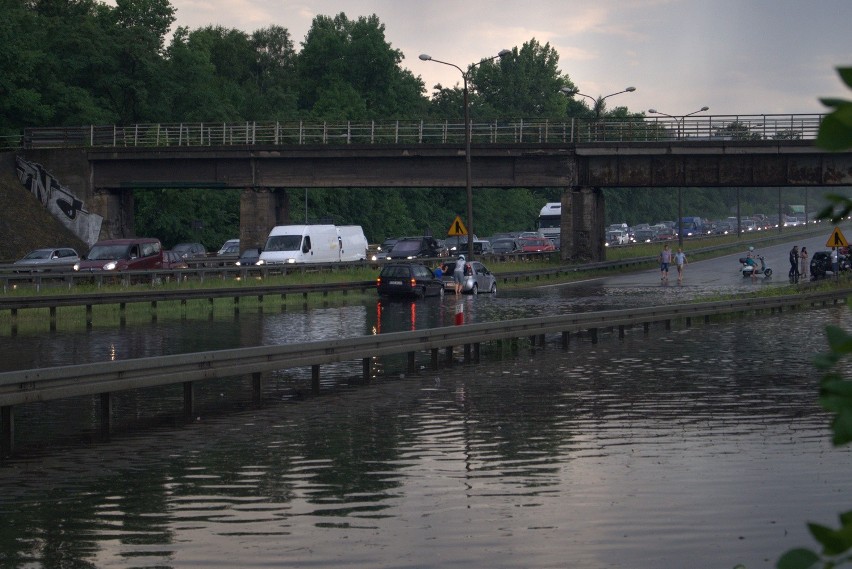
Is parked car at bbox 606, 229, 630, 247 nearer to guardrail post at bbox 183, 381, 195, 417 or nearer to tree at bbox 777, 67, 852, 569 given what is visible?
guardrail post at bbox 183, 381, 195, 417

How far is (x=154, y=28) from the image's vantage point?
322ft

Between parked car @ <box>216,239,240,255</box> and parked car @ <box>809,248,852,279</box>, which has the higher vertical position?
parked car @ <box>216,239,240,255</box>

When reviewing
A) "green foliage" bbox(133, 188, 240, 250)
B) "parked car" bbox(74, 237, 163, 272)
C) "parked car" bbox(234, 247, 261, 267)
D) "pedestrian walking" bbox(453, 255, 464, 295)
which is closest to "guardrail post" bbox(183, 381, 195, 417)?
"parked car" bbox(74, 237, 163, 272)

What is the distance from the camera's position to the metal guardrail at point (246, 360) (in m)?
14.7

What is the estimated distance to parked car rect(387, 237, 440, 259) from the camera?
7012cm

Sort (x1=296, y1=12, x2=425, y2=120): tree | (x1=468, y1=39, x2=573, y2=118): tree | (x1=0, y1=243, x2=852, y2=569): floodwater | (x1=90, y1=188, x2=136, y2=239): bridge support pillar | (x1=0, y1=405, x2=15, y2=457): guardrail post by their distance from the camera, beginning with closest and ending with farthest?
(x1=0, y1=243, x2=852, y2=569): floodwater
(x1=0, y1=405, x2=15, y2=457): guardrail post
(x1=90, y1=188, x2=136, y2=239): bridge support pillar
(x1=296, y1=12, x2=425, y2=120): tree
(x1=468, y1=39, x2=573, y2=118): tree

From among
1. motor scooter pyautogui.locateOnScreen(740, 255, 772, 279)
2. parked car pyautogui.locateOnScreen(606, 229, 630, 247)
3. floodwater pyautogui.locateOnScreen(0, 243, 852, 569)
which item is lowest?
floodwater pyautogui.locateOnScreen(0, 243, 852, 569)

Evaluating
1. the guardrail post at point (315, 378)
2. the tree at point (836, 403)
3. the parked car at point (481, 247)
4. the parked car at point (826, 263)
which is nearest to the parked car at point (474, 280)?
the parked car at point (826, 263)

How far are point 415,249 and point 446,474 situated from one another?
2276 inches

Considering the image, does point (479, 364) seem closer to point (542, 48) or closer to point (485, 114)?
point (485, 114)

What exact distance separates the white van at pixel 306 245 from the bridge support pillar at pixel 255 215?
8453mm

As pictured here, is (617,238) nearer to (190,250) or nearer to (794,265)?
(190,250)

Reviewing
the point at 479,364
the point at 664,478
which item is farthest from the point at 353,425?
the point at 479,364

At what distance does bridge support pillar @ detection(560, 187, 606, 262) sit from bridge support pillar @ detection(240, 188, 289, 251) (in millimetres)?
16277
